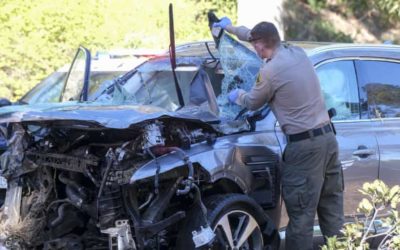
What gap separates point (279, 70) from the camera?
198 inches

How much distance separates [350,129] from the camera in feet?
18.6

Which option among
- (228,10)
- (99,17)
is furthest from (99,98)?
(228,10)

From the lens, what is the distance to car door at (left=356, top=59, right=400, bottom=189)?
5750 millimetres

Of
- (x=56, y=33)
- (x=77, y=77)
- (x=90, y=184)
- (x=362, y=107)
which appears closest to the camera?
(x=90, y=184)

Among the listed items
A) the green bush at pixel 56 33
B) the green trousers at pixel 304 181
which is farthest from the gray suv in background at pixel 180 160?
the green bush at pixel 56 33

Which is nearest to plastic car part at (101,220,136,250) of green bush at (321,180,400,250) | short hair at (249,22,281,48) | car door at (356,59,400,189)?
green bush at (321,180,400,250)

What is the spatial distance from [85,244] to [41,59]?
677cm

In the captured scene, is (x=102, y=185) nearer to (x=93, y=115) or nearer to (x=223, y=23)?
(x=93, y=115)

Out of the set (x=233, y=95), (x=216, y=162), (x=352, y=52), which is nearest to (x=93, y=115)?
(x=216, y=162)

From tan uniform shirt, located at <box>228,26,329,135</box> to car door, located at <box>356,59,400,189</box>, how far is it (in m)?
0.83

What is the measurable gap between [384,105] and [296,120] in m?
1.25

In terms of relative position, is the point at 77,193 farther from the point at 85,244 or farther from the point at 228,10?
the point at 228,10

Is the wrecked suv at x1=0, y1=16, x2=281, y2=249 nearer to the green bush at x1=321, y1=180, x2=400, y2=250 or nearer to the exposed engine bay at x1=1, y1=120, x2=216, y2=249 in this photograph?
the exposed engine bay at x1=1, y1=120, x2=216, y2=249

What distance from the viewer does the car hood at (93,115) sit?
443cm
